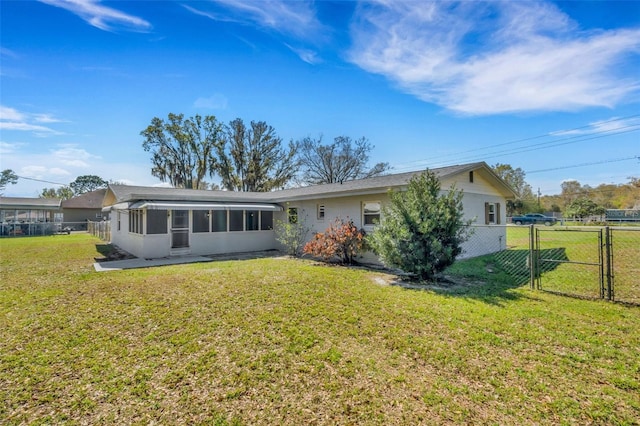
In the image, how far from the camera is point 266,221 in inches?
640

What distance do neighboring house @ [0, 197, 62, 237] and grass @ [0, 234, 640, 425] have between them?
27.6 metres

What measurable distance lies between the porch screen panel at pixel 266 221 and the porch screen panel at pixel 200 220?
9.48ft

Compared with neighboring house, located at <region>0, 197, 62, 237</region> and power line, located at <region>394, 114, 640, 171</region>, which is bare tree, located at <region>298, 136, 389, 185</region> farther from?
neighboring house, located at <region>0, 197, 62, 237</region>

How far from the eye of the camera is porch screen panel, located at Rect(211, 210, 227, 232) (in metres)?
14.5

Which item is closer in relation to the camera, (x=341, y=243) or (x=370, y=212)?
(x=341, y=243)

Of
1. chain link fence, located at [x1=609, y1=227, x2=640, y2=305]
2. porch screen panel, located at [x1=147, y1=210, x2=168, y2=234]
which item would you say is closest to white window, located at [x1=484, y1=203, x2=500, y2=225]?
chain link fence, located at [x1=609, y1=227, x2=640, y2=305]

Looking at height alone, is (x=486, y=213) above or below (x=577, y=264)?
above

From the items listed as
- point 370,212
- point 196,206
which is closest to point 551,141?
point 370,212

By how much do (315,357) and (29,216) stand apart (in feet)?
161

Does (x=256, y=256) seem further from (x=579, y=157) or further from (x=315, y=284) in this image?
(x=579, y=157)

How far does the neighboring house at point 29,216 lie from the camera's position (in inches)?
1067

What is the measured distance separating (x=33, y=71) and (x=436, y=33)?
16223 mm

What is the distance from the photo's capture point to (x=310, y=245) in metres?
12.1

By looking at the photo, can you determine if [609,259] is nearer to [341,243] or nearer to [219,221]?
[341,243]
